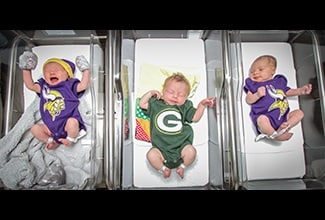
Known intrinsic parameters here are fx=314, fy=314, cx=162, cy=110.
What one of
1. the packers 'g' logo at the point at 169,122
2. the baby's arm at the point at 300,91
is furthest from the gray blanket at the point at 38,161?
the baby's arm at the point at 300,91

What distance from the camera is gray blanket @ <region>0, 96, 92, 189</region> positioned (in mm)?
870

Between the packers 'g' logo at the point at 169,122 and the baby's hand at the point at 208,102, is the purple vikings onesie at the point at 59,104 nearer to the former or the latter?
the packers 'g' logo at the point at 169,122

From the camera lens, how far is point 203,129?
100 centimetres

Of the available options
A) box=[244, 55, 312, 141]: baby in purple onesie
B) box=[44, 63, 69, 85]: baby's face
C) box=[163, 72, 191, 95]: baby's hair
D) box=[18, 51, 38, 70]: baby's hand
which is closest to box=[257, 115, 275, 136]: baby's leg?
box=[244, 55, 312, 141]: baby in purple onesie

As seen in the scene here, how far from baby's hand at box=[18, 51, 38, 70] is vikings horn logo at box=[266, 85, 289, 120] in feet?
2.50

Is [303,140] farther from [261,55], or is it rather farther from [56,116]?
[56,116]

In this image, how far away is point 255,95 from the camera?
992 mm

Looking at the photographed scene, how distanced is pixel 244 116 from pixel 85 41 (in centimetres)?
58

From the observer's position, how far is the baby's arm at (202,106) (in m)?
0.99

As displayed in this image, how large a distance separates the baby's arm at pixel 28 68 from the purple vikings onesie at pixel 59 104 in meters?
0.02

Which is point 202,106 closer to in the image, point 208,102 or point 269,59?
point 208,102
